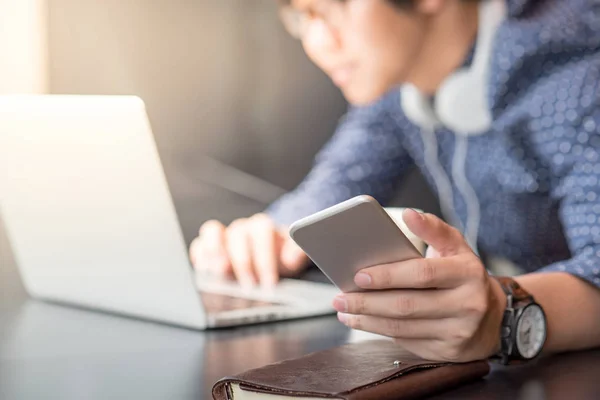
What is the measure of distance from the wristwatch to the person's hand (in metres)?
0.57

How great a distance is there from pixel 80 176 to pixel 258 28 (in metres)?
1.38

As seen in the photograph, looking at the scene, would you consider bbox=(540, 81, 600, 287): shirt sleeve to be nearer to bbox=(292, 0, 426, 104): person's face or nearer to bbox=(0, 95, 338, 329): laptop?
bbox=(0, 95, 338, 329): laptop

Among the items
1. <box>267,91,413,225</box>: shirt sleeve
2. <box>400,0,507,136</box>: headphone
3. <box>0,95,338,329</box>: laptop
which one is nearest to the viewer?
<box>0,95,338,329</box>: laptop

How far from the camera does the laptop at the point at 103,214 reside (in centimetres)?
110

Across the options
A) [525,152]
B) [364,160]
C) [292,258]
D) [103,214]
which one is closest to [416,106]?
[364,160]

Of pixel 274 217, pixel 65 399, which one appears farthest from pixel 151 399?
pixel 274 217

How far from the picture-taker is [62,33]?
2.22 metres

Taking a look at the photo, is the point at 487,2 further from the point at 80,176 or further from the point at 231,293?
the point at 80,176

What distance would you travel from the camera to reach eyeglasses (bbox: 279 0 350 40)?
7.29ft

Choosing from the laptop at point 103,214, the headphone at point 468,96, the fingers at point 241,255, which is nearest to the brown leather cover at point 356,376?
the laptop at point 103,214

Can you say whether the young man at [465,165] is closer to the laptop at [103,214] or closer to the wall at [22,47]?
the laptop at [103,214]

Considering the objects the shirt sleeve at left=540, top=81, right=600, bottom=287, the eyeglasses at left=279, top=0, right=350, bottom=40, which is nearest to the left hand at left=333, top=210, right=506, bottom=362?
the shirt sleeve at left=540, top=81, right=600, bottom=287

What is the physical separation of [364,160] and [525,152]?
599 millimetres

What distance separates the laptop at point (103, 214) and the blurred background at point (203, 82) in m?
0.95
